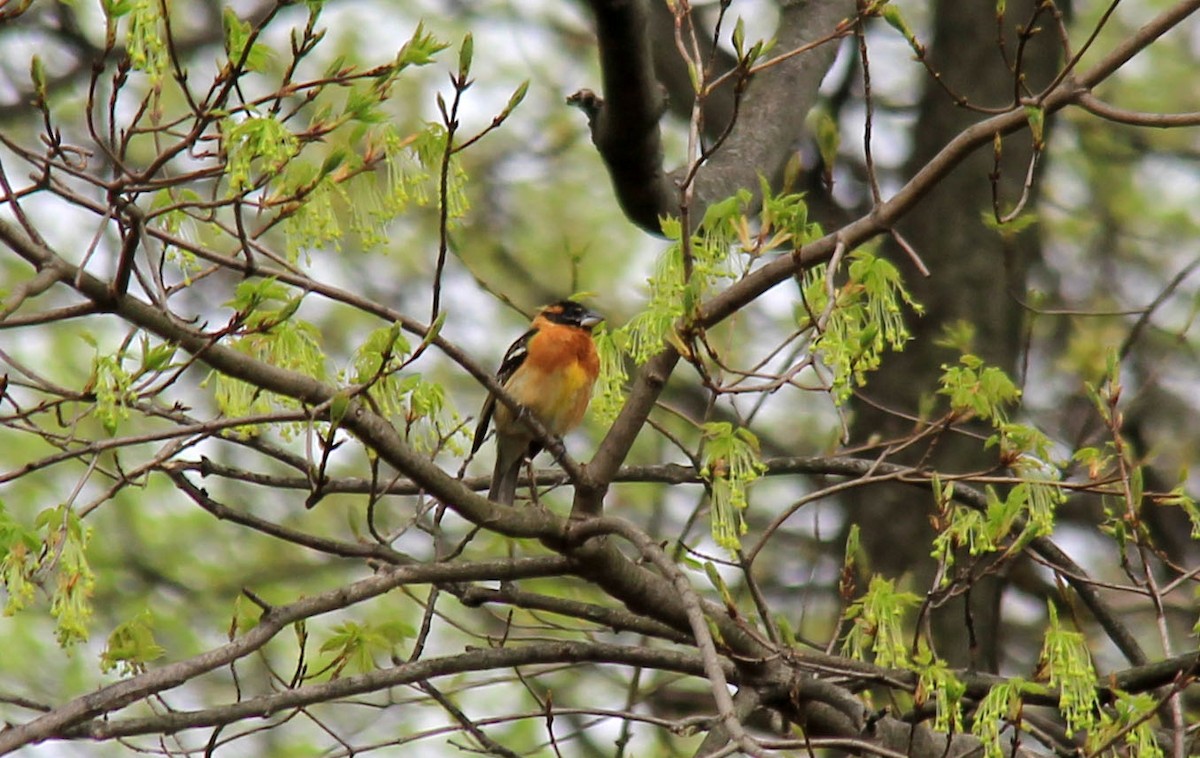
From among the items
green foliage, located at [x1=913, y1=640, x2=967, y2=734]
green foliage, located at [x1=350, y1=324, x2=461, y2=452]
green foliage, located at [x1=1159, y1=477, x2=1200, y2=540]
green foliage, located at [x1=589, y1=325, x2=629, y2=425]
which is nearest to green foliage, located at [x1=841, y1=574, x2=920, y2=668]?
green foliage, located at [x1=913, y1=640, x2=967, y2=734]

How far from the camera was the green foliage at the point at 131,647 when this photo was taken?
3818 mm

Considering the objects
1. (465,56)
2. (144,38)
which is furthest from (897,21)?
(144,38)

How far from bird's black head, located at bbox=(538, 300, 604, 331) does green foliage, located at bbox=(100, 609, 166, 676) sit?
135 inches

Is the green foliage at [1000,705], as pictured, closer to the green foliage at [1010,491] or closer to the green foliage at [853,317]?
the green foliage at [1010,491]

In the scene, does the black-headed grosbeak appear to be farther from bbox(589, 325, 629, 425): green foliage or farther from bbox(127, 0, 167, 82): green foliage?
bbox(127, 0, 167, 82): green foliage

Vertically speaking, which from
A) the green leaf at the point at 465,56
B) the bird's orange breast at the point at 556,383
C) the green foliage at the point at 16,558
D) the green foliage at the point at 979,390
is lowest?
the green foliage at the point at 16,558

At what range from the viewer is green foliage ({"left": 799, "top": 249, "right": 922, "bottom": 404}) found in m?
3.52

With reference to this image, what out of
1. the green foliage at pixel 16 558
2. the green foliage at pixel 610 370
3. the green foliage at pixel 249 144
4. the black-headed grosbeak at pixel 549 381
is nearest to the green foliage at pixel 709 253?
the green foliage at pixel 610 370

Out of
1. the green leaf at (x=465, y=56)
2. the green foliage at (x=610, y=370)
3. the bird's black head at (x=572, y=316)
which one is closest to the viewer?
the green leaf at (x=465, y=56)

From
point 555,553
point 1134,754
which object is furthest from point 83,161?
point 1134,754

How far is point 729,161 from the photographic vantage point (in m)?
5.99

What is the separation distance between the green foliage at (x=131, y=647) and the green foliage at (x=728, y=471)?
1505 millimetres

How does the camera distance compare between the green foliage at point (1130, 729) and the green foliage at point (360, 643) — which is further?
the green foliage at point (360, 643)

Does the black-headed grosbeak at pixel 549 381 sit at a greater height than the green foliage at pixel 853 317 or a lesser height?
greater
